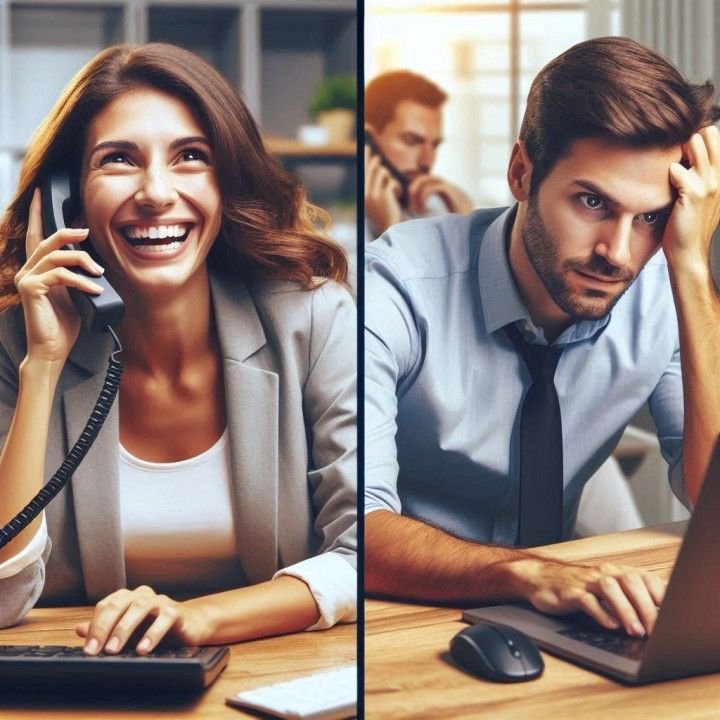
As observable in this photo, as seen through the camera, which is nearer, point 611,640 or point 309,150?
point 611,640

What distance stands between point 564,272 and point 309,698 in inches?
20.8

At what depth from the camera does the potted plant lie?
1.25m

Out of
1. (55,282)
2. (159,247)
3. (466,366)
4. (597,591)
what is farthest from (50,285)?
(597,591)

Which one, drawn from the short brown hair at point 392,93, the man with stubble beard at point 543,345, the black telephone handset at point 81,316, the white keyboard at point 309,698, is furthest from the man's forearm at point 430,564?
the short brown hair at point 392,93

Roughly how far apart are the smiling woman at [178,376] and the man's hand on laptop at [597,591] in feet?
0.71

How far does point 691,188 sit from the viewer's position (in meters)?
1.16

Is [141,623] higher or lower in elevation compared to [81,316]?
lower

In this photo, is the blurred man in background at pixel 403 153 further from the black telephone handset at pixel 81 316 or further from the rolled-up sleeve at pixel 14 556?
the rolled-up sleeve at pixel 14 556

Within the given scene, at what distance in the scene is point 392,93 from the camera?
1.14m

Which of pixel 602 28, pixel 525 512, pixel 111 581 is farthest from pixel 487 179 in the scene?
pixel 111 581

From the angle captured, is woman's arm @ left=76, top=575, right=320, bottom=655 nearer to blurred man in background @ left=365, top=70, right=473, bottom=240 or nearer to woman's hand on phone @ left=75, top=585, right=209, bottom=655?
woman's hand on phone @ left=75, top=585, right=209, bottom=655

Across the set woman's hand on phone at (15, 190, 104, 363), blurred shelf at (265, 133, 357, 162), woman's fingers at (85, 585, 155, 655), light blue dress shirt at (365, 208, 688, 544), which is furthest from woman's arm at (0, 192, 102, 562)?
light blue dress shirt at (365, 208, 688, 544)

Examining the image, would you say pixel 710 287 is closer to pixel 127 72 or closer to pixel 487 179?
pixel 487 179

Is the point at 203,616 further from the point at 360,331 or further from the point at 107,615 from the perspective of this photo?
the point at 360,331
